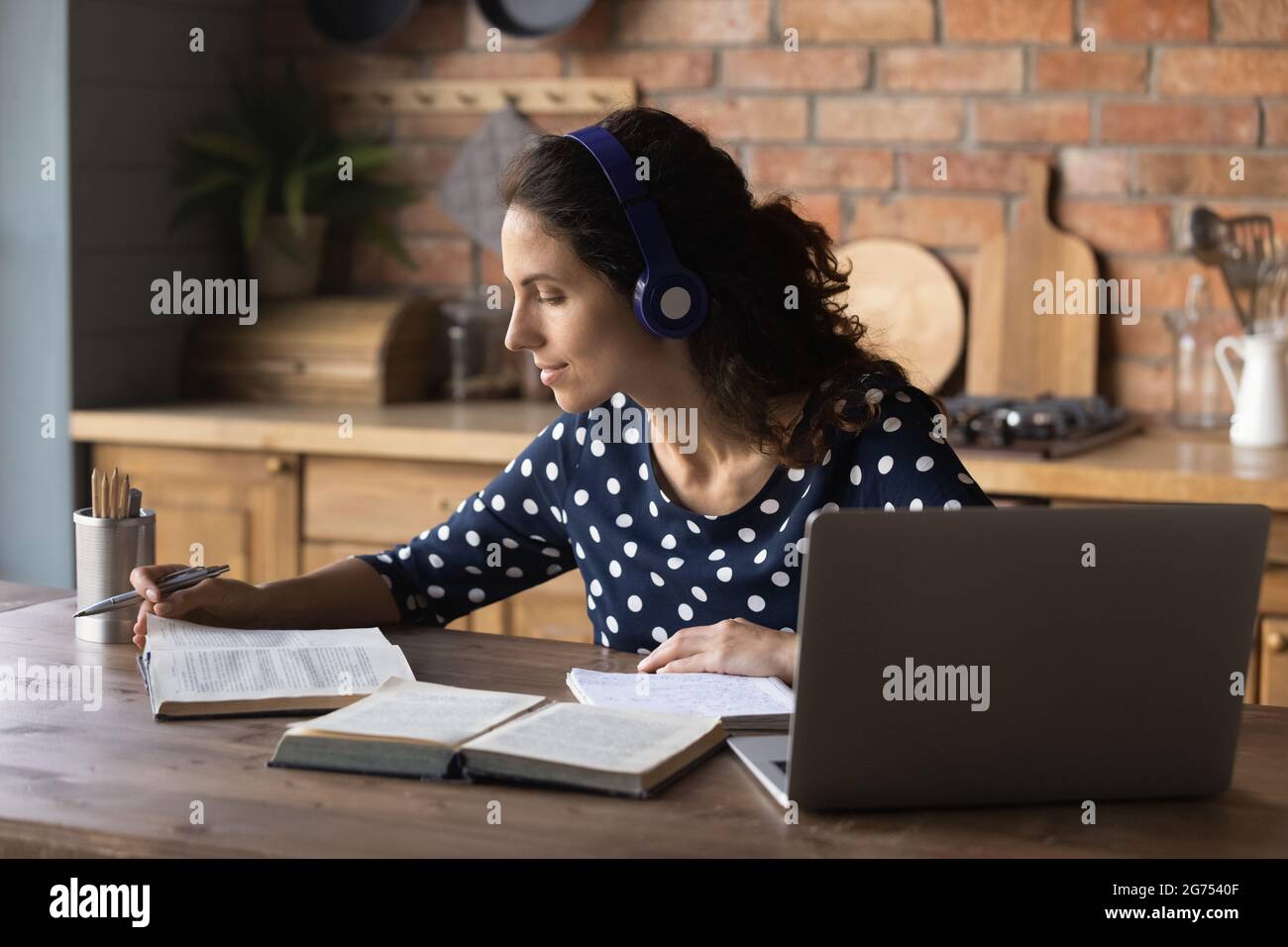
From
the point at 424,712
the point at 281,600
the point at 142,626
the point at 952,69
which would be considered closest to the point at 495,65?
the point at 952,69

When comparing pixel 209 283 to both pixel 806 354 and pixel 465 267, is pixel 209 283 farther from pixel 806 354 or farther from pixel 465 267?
pixel 806 354

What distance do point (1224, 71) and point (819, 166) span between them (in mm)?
764

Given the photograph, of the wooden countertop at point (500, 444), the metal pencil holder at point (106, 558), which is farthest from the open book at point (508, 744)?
the wooden countertop at point (500, 444)

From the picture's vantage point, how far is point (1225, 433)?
2.85 meters

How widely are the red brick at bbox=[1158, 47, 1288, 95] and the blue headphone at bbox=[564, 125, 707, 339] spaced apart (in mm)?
1582

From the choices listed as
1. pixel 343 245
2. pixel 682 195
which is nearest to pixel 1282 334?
pixel 682 195

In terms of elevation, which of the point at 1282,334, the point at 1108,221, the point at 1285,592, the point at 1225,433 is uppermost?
the point at 1108,221

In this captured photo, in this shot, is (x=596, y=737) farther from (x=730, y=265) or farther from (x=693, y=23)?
(x=693, y=23)

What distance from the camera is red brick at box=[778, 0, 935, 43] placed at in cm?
305

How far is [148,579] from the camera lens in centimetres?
167

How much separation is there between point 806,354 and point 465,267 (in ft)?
5.75

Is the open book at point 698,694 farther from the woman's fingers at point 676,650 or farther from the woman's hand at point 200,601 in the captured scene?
the woman's hand at point 200,601

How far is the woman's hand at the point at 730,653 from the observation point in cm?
150

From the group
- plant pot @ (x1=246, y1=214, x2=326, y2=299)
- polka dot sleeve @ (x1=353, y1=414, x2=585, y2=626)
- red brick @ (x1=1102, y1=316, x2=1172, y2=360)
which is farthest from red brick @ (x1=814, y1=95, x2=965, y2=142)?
polka dot sleeve @ (x1=353, y1=414, x2=585, y2=626)
